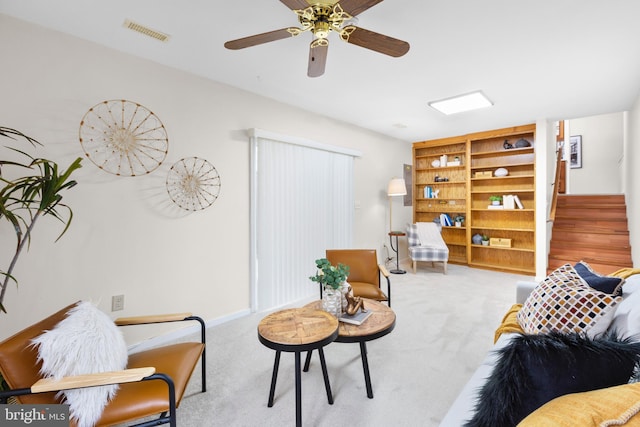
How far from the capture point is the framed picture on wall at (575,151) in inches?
265

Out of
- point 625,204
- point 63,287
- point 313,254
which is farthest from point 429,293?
point 625,204

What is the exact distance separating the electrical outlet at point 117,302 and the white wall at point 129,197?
36mm

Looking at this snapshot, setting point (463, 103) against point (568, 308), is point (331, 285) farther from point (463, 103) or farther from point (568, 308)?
point (463, 103)

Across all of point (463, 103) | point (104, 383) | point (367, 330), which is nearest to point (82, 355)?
point (104, 383)

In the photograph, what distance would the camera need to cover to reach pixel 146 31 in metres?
2.08

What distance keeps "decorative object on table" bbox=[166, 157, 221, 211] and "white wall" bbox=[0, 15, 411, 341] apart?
63mm

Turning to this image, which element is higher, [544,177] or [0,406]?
[544,177]

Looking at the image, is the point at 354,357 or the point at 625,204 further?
the point at 625,204

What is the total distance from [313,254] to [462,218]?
3.26m

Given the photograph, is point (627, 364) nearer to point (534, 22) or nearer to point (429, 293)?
point (534, 22)

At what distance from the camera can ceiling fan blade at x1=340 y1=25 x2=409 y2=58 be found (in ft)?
5.39

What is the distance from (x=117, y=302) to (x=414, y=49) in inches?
121

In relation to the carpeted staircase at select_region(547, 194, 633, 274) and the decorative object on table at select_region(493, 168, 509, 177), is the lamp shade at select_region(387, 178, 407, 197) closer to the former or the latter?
the decorative object on table at select_region(493, 168, 509, 177)

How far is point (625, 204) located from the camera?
16.6 ft
